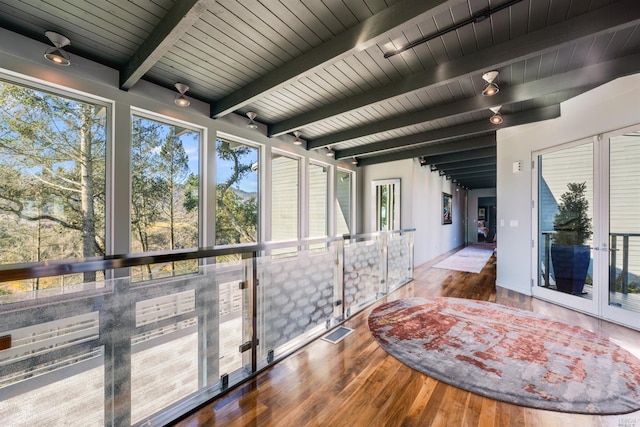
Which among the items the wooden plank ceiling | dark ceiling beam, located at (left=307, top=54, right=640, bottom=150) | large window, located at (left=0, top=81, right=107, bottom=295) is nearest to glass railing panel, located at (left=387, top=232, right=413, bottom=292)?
dark ceiling beam, located at (left=307, top=54, right=640, bottom=150)

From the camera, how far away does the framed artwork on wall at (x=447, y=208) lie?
30.6ft

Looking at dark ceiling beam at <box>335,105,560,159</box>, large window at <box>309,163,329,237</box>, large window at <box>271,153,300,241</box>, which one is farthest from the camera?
large window at <box>309,163,329,237</box>

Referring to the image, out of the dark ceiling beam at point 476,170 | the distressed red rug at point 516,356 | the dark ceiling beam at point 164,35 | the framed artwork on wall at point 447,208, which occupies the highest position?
the dark ceiling beam at point 164,35

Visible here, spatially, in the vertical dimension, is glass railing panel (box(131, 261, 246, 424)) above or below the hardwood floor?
above

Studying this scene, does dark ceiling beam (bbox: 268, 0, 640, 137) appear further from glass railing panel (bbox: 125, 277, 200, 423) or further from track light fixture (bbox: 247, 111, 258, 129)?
glass railing panel (bbox: 125, 277, 200, 423)

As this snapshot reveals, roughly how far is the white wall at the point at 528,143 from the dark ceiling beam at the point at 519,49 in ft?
5.72

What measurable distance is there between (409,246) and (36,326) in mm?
5325

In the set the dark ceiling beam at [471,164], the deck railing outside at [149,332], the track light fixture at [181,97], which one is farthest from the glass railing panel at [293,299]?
the dark ceiling beam at [471,164]

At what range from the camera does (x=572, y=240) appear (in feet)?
13.0

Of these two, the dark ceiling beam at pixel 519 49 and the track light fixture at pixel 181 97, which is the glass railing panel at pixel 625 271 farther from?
the track light fixture at pixel 181 97

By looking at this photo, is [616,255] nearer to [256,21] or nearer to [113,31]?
[256,21]

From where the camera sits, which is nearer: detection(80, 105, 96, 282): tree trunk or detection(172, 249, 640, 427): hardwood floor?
detection(172, 249, 640, 427): hardwood floor

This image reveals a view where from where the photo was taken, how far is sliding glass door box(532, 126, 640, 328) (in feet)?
10.7

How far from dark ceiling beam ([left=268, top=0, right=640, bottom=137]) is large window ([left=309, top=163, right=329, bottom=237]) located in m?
2.79
